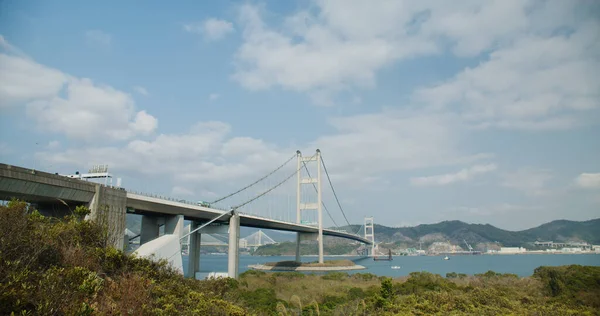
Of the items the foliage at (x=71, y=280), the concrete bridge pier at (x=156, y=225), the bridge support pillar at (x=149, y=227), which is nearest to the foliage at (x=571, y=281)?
the foliage at (x=71, y=280)

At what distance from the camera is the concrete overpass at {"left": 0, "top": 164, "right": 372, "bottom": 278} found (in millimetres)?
24312

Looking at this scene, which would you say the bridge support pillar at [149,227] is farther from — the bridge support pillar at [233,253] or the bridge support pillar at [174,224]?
the bridge support pillar at [233,253]

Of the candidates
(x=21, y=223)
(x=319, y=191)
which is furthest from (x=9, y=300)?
(x=319, y=191)

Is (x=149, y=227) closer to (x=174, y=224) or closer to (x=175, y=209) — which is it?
(x=174, y=224)

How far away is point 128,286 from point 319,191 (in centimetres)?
7667

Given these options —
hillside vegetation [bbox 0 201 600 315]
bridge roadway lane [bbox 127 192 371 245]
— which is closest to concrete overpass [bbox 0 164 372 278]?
bridge roadway lane [bbox 127 192 371 245]

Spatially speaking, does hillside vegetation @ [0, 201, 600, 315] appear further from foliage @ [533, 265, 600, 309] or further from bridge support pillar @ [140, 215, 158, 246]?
bridge support pillar @ [140, 215, 158, 246]

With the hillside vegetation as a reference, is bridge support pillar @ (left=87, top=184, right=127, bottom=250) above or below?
above

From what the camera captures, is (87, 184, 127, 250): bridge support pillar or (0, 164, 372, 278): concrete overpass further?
(87, 184, 127, 250): bridge support pillar

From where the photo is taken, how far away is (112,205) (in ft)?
104

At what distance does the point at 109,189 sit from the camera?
31453 mm


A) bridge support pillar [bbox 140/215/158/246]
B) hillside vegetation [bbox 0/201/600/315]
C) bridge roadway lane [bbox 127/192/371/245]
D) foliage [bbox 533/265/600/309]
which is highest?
bridge roadway lane [bbox 127/192/371/245]

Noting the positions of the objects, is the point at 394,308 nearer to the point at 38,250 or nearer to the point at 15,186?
the point at 38,250

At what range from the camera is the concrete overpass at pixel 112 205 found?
79.8 ft
